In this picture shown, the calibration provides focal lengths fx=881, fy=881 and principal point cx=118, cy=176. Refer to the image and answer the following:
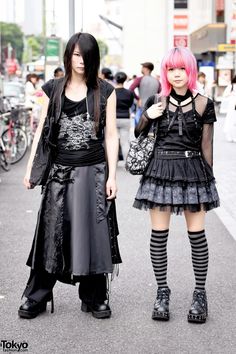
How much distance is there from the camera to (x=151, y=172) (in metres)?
5.37

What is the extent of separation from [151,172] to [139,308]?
98 cm

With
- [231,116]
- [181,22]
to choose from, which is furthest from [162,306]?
[181,22]

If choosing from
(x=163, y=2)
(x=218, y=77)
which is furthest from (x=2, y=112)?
(x=163, y=2)

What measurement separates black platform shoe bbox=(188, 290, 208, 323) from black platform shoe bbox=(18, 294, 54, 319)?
0.89m

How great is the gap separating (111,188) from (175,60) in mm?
875

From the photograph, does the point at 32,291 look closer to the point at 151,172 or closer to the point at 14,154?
the point at 151,172

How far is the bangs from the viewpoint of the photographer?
5.20 m

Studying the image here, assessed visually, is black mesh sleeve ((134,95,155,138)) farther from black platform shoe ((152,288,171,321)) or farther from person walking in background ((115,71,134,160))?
person walking in background ((115,71,134,160))

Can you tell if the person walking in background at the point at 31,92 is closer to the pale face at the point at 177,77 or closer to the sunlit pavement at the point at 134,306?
the sunlit pavement at the point at 134,306

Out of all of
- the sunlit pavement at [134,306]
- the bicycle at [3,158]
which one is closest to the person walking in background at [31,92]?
the bicycle at [3,158]

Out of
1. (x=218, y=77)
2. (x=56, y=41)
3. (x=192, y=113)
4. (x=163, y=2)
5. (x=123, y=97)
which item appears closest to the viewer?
(x=192, y=113)

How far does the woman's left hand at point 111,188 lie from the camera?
5.41 m

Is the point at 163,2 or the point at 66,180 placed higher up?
the point at 163,2

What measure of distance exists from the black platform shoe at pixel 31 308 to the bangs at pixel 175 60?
1.66m
